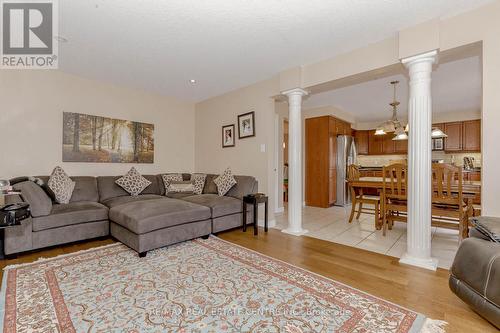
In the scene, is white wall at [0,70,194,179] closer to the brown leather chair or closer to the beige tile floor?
the beige tile floor

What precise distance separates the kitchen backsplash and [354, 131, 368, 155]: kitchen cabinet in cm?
41

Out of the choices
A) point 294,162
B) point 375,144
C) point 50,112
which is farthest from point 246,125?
point 375,144

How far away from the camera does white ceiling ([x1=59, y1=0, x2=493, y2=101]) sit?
215cm

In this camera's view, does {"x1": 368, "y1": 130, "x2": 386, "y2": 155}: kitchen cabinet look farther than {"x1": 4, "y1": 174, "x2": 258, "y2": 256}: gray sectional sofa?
Yes

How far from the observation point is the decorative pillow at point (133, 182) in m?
3.96

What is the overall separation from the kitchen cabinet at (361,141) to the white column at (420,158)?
554cm

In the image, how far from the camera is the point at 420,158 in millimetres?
2438

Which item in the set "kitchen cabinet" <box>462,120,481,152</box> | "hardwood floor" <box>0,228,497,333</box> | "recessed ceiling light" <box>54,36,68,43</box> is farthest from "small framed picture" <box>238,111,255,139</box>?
"kitchen cabinet" <box>462,120,481,152</box>

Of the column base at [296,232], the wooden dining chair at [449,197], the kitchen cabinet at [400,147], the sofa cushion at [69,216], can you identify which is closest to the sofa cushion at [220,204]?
the column base at [296,232]

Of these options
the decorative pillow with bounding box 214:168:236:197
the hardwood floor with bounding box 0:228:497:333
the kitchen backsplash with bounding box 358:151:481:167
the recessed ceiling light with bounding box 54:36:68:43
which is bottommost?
the hardwood floor with bounding box 0:228:497:333

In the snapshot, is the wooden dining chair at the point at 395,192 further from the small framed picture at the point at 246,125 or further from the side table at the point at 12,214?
the side table at the point at 12,214

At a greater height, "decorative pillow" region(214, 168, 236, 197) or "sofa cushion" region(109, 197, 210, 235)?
"decorative pillow" region(214, 168, 236, 197)

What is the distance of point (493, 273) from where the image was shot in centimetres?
142

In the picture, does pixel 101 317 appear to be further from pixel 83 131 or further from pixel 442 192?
pixel 442 192
